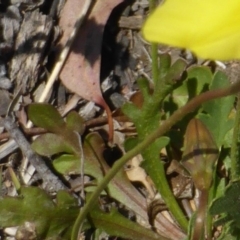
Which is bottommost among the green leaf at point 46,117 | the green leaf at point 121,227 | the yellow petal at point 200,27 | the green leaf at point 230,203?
the green leaf at point 121,227

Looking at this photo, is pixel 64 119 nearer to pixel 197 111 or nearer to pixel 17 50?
pixel 17 50

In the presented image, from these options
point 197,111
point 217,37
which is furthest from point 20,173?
point 217,37

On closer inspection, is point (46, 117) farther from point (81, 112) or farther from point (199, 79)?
point (199, 79)

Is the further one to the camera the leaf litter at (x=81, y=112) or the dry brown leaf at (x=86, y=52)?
the dry brown leaf at (x=86, y=52)

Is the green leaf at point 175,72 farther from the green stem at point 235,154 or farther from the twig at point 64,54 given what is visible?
the twig at point 64,54

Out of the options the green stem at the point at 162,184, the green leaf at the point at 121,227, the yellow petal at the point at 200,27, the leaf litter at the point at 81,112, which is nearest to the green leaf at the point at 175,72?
the leaf litter at the point at 81,112

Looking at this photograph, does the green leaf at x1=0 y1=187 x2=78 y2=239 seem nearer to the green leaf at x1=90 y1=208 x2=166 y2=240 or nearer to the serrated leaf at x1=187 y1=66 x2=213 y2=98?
the green leaf at x1=90 y1=208 x2=166 y2=240

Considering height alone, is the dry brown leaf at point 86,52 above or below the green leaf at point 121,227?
above

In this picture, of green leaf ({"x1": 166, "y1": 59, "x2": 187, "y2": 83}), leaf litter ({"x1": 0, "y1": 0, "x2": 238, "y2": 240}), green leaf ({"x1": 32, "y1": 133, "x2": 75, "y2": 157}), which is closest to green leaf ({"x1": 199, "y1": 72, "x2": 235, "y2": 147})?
leaf litter ({"x1": 0, "y1": 0, "x2": 238, "y2": 240})
